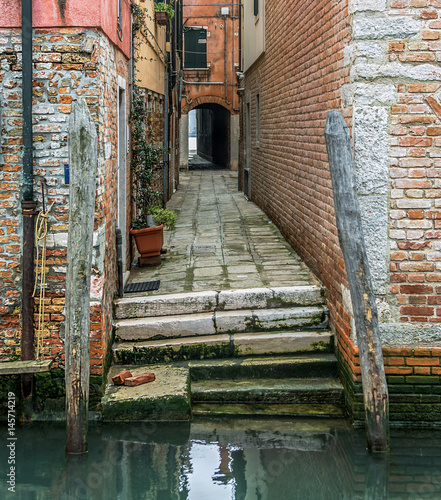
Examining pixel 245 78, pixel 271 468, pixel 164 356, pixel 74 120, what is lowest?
pixel 271 468

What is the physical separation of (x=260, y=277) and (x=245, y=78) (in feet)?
31.8

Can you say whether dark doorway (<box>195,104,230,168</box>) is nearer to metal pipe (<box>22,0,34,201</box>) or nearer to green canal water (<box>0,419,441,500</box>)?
metal pipe (<box>22,0,34,201</box>)

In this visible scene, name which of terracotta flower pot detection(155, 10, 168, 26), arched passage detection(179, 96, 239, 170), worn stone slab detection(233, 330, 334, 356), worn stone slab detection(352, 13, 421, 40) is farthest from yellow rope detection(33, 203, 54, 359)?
arched passage detection(179, 96, 239, 170)

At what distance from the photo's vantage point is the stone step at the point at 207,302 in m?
6.00

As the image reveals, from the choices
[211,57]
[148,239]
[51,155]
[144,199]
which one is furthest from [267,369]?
[211,57]

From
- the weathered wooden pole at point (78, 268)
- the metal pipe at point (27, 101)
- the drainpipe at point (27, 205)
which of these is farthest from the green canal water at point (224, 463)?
the metal pipe at point (27, 101)

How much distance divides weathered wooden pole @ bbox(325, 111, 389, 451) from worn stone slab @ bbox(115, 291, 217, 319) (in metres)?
1.89

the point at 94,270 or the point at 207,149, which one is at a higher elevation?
the point at 207,149

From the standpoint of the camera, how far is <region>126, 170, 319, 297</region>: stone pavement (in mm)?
6578

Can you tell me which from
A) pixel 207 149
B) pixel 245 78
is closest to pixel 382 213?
pixel 245 78

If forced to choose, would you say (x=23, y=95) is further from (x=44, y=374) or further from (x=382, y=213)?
(x=382, y=213)

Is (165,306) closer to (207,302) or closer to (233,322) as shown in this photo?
(207,302)

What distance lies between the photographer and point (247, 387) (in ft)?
17.8

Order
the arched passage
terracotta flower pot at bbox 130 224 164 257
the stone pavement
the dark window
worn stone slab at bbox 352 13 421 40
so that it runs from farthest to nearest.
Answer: the dark window, the arched passage, terracotta flower pot at bbox 130 224 164 257, the stone pavement, worn stone slab at bbox 352 13 421 40
